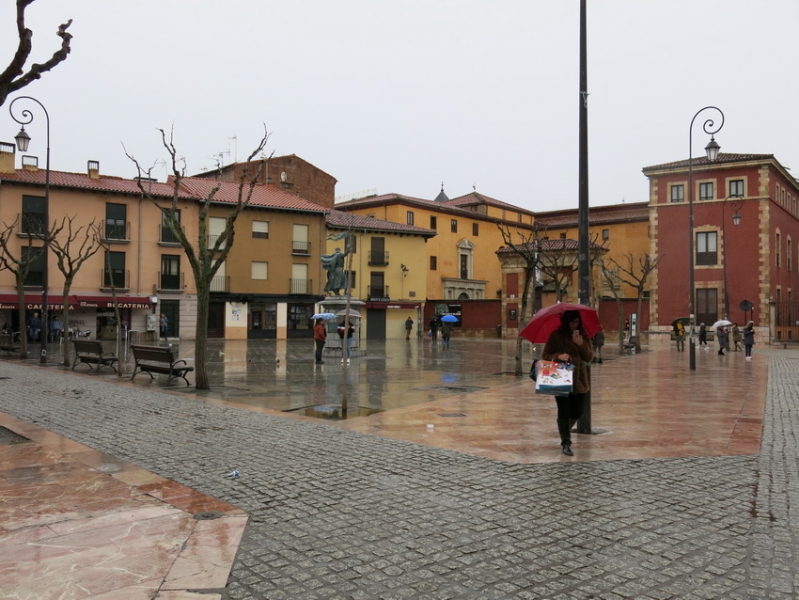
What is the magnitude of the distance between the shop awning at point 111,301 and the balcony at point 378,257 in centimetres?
1721

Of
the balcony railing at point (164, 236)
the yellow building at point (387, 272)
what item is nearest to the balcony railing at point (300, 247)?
the yellow building at point (387, 272)

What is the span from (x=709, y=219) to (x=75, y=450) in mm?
40511

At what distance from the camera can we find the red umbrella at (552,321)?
723 centimetres

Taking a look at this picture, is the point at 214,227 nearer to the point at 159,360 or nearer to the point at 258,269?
the point at 258,269

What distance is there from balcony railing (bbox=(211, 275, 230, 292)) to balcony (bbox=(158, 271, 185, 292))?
2.13 meters

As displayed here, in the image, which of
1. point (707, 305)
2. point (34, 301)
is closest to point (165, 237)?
point (34, 301)

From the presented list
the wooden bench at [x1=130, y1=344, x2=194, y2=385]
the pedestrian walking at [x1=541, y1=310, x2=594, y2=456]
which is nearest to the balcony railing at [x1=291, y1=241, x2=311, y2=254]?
the wooden bench at [x1=130, y1=344, x2=194, y2=385]

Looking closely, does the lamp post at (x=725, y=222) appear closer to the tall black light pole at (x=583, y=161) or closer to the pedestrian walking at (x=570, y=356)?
the tall black light pole at (x=583, y=161)

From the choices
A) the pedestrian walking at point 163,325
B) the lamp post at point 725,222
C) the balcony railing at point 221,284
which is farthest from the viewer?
the balcony railing at point 221,284

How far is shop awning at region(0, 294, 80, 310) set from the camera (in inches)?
1363

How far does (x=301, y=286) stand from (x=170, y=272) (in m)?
8.77

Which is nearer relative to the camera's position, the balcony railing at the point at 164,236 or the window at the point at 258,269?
the balcony railing at the point at 164,236

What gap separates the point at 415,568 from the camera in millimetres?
3967

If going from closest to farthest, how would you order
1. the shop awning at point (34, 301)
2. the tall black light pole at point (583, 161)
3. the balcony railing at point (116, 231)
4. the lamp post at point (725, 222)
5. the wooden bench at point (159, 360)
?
the tall black light pole at point (583, 161)
the wooden bench at point (159, 360)
the shop awning at point (34, 301)
the lamp post at point (725, 222)
the balcony railing at point (116, 231)
